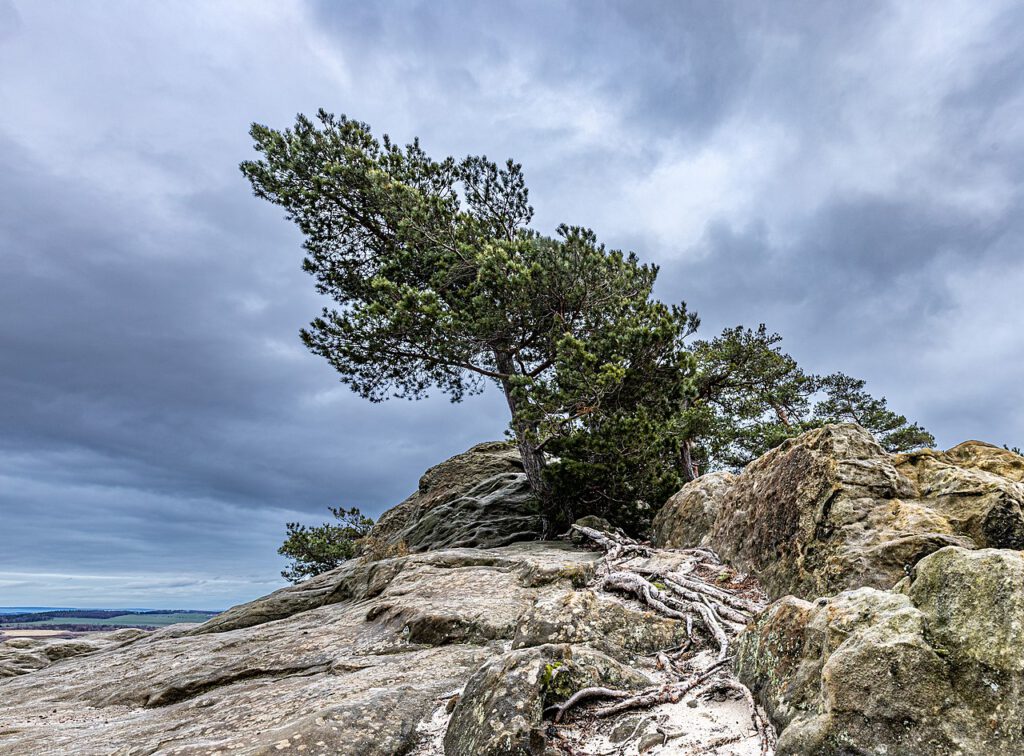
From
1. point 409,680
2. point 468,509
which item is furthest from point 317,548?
point 409,680

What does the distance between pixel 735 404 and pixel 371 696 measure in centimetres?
2658

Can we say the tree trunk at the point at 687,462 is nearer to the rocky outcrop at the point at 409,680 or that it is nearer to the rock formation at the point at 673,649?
the rock formation at the point at 673,649

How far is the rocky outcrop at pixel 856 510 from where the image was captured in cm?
744

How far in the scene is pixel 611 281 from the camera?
18.2 meters

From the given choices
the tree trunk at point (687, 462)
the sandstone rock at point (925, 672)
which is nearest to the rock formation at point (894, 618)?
the sandstone rock at point (925, 672)

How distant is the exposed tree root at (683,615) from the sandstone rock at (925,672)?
603 millimetres

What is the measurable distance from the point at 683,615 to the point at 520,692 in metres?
3.46

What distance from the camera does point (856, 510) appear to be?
8453 millimetres

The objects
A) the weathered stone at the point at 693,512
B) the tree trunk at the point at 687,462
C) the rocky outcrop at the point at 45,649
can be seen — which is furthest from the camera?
the tree trunk at the point at 687,462

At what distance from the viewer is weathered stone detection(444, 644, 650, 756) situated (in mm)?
4586

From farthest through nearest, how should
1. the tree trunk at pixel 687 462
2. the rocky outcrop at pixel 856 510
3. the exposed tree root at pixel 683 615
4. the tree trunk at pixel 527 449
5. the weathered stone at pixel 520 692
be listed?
the tree trunk at pixel 687 462 → the tree trunk at pixel 527 449 → the rocky outcrop at pixel 856 510 → the exposed tree root at pixel 683 615 → the weathered stone at pixel 520 692

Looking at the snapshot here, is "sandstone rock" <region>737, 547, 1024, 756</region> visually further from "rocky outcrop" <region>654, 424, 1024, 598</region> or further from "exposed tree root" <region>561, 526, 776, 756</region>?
"rocky outcrop" <region>654, 424, 1024, 598</region>

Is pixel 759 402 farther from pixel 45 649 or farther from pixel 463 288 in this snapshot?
pixel 45 649

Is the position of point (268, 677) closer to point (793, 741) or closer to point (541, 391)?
point (793, 741)
